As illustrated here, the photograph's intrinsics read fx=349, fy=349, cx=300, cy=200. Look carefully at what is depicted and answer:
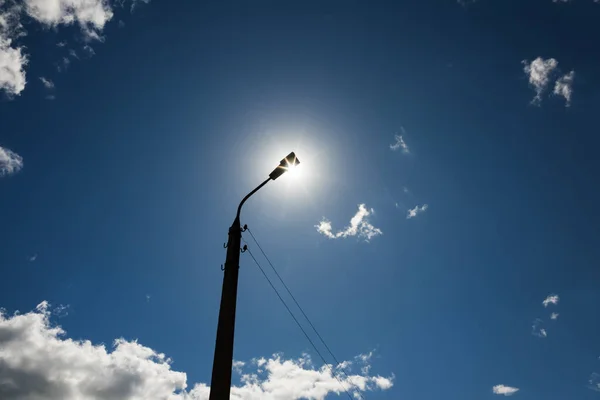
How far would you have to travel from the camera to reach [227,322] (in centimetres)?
581

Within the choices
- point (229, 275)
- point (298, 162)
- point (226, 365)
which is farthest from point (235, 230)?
point (226, 365)

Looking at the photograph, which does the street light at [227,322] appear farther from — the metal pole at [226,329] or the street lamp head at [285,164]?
the street lamp head at [285,164]

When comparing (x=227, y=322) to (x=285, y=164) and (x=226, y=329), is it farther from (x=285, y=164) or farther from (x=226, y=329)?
(x=285, y=164)

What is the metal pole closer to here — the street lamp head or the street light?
the street light

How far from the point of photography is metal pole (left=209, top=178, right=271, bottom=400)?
17.2 feet

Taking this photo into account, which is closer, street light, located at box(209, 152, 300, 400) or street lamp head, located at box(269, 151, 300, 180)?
street light, located at box(209, 152, 300, 400)

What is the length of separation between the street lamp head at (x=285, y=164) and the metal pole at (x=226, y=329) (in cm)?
182

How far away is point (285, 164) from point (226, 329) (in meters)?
3.83

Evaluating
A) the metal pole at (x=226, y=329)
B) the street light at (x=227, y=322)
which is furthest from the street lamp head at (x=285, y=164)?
the metal pole at (x=226, y=329)

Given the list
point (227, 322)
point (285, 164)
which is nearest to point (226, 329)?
point (227, 322)

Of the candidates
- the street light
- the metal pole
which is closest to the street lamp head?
the street light

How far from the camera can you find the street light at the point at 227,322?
524cm

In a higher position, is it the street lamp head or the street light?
the street lamp head

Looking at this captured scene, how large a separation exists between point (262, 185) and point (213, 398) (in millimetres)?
4570
